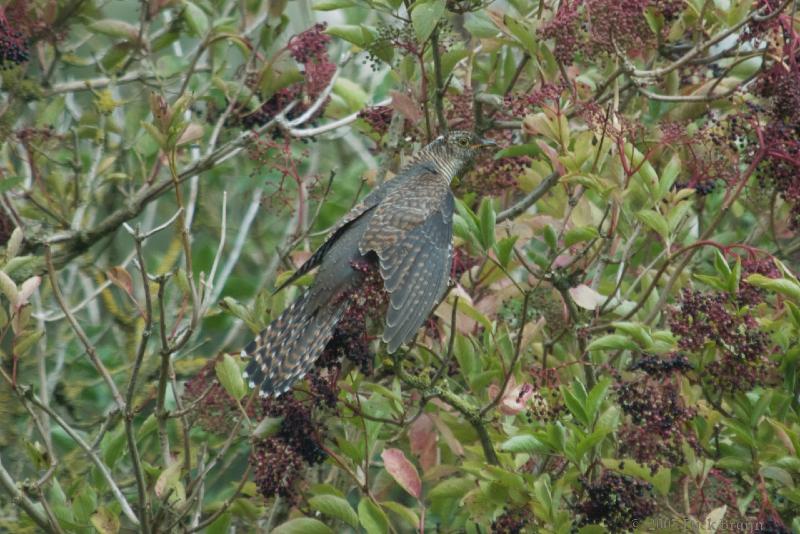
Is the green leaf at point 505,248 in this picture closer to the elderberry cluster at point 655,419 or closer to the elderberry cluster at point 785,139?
the elderberry cluster at point 655,419

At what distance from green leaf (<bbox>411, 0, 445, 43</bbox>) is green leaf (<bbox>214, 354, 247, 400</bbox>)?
124 centimetres

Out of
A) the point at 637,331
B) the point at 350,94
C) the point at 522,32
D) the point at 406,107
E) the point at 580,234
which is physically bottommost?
the point at 637,331

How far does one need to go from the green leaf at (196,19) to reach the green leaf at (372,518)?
7.98 ft

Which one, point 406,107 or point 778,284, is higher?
point 406,107

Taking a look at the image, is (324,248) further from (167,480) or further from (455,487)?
(167,480)

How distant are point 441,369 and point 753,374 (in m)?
0.95

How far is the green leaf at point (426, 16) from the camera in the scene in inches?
168

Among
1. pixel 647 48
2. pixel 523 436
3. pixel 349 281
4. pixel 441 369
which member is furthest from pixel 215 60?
pixel 523 436

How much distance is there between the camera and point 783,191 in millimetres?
4195

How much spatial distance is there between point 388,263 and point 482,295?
418 mm

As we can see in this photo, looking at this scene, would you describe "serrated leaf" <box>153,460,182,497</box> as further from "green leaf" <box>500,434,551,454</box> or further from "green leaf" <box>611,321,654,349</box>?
"green leaf" <box>611,321,654,349</box>

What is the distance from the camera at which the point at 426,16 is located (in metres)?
4.28

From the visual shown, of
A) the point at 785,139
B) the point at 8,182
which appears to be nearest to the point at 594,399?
the point at 785,139

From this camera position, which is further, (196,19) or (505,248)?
(196,19)
